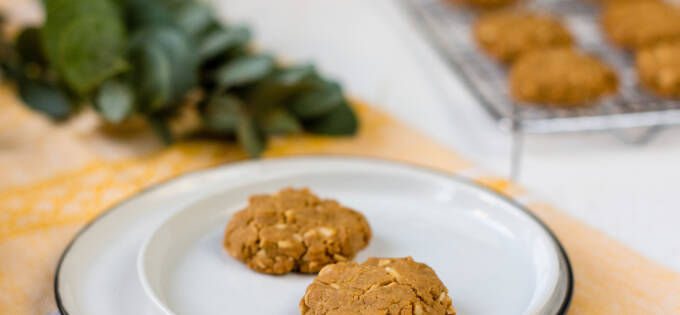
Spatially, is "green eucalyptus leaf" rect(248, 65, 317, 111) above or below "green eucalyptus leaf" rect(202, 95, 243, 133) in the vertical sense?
above

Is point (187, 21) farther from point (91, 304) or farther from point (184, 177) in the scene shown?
point (91, 304)

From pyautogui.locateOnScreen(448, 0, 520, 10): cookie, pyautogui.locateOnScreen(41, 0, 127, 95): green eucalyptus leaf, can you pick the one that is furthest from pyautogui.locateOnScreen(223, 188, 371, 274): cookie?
pyautogui.locateOnScreen(448, 0, 520, 10): cookie

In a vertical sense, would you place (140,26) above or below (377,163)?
above

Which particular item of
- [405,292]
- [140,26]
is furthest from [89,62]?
[405,292]

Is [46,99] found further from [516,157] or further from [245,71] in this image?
[516,157]

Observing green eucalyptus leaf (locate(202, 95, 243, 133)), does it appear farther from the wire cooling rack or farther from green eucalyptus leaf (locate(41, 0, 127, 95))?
the wire cooling rack
